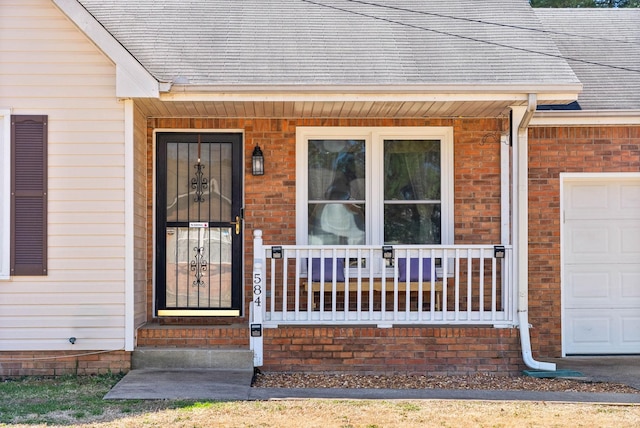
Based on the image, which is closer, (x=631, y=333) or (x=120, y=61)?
(x=120, y=61)

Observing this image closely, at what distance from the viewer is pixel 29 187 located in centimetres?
803

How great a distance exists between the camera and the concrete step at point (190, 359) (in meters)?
8.09

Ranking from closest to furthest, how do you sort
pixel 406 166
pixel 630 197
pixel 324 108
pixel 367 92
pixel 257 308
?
pixel 367 92 < pixel 257 308 < pixel 324 108 < pixel 406 166 < pixel 630 197

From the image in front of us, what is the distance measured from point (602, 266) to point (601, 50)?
9.70 ft

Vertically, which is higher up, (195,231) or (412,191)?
(412,191)

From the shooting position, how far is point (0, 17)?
806cm

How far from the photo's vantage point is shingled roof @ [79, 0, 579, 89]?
8102mm

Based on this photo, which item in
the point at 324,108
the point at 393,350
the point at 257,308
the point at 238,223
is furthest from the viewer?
the point at 238,223

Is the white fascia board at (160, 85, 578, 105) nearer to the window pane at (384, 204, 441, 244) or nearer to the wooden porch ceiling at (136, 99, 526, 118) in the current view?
the wooden porch ceiling at (136, 99, 526, 118)

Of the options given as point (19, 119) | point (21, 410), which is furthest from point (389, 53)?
point (21, 410)

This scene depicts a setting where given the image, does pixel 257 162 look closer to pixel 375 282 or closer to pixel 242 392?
pixel 375 282

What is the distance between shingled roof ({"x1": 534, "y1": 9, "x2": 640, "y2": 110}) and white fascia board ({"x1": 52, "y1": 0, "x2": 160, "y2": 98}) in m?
4.87

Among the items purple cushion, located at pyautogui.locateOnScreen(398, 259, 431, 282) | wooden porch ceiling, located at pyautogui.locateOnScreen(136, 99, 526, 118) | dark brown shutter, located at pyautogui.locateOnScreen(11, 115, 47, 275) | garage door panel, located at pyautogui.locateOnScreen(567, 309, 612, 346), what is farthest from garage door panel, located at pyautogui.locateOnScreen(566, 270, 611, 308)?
dark brown shutter, located at pyautogui.locateOnScreen(11, 115, 47, 275)

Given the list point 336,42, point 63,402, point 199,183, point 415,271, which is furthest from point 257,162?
point 63,402
